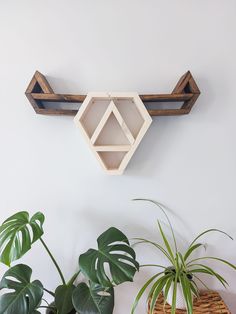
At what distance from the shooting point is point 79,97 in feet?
3.21

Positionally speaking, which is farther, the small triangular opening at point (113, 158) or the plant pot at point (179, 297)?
the small triangular opening at point (113, 158)

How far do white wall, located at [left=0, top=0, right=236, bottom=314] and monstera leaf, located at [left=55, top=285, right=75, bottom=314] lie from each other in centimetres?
18

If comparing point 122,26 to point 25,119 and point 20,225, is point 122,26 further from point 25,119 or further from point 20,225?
point 20,225

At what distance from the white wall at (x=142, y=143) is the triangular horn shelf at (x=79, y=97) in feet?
0.23

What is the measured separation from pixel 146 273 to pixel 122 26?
45.2 inches

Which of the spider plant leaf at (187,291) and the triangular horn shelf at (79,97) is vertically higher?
the triangular horn shelf at (79,97)

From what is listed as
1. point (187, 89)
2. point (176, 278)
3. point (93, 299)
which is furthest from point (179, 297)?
→ point (187, 89)

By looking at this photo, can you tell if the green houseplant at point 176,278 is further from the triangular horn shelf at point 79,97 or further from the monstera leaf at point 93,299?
the triangular horn shelf at point 79,97

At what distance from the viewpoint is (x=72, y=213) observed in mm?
1077

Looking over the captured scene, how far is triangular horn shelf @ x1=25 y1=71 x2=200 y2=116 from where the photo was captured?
97cm

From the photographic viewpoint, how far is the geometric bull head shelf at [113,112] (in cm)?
96

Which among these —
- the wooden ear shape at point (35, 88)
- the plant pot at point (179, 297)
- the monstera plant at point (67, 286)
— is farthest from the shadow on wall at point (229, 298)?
the wooden ear shape at point (35, 88)

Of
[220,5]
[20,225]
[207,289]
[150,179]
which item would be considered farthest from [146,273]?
[220,5]

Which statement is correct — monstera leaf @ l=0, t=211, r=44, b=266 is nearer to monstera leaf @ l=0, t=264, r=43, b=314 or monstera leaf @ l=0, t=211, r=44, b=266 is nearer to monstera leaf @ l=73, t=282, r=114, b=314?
monstera leaf @ l=0, t=264, r=43, b=314
